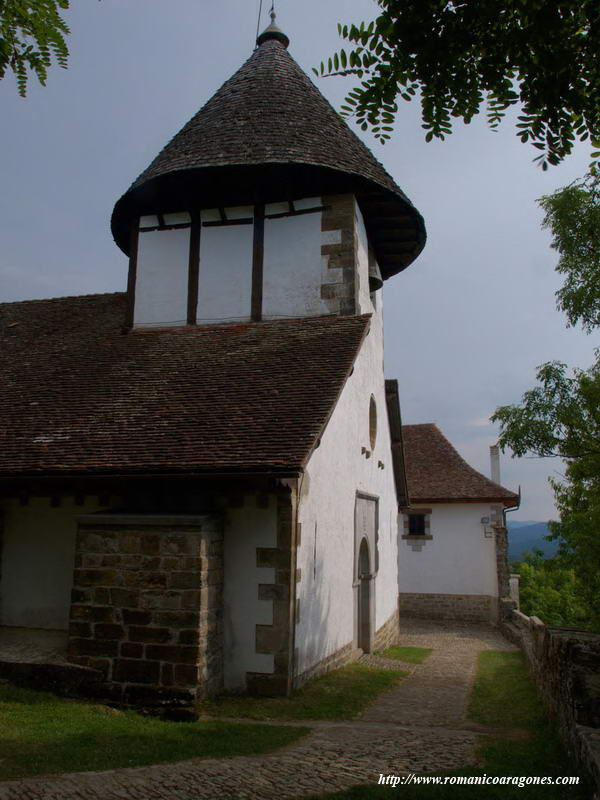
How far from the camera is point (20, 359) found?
10.7 meters

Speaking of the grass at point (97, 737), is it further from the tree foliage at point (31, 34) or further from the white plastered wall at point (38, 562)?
the tree foliage at point (31, 34)

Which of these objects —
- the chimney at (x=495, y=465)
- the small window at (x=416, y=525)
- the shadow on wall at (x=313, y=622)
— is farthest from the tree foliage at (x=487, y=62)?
the chimney at (x=495, y=465)

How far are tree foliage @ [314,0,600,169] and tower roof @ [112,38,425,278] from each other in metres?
6.98

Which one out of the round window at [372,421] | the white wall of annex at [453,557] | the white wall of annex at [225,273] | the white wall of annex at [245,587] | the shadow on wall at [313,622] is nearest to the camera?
the white wall of annex at [245,587]

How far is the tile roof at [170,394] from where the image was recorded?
7.01 metres

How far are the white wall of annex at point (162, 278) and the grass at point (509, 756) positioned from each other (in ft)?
24.6

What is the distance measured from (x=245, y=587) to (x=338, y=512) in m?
2.41

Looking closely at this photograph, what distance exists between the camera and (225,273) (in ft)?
36.3

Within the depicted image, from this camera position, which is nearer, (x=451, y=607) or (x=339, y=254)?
(x=339, y=254)

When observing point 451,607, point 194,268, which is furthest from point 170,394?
point 451,607

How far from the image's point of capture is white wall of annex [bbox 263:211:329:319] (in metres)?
10.7

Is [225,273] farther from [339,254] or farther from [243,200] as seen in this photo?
[339,254]

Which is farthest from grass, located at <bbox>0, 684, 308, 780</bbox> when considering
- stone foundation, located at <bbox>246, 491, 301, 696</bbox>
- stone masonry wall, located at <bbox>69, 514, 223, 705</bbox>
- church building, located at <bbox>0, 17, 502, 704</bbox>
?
stone foundation, located at <bbox>246, 491, 301, 696</bbox>

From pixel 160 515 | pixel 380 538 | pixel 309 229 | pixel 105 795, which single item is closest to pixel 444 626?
pixel 380 538
